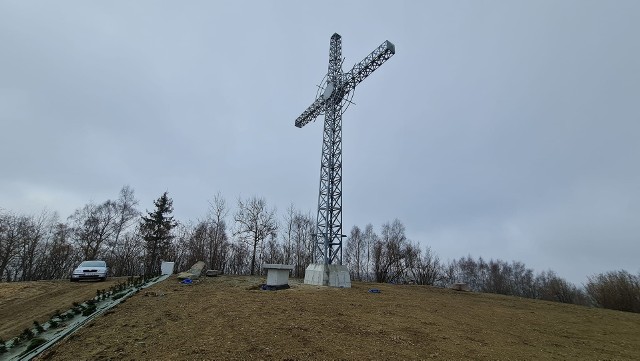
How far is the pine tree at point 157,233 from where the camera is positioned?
121 ft

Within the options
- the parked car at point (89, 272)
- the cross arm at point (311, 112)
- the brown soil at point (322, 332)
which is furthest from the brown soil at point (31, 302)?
the cross arm at point (311, 112)

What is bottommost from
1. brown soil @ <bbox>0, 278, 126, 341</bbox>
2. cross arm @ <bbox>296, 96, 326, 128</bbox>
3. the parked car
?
brown soil @ <bbox>0, 278, 126, 341</bbox>

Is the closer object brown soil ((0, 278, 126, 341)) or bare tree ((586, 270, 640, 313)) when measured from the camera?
brown soil ((0, 278, 126, 341))

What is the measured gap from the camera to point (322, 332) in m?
7.96

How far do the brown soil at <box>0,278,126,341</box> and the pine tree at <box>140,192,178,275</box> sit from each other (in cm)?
1844

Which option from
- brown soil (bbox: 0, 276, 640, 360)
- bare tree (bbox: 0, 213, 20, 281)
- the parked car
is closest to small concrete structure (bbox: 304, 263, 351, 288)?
brown soil (bbox: 0, 276, 640, 360)

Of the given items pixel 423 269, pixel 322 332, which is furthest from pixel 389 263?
pixel 322 332

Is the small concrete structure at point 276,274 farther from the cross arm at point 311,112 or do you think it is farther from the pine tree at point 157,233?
the pine tree at point 157,233

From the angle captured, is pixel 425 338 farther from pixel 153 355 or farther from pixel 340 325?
pixel 153 355

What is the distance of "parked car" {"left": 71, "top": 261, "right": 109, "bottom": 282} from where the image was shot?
1967cm

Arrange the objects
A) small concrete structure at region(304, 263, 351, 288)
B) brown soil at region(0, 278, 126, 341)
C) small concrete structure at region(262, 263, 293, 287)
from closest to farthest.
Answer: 1. brown soil at region(0, 278, 126, 341)
2. small concrete structure at region(262, 263, 293, 287)
3. small concrete structure at region(304, 263, 351, 288)

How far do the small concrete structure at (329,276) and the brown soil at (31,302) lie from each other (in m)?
10.9

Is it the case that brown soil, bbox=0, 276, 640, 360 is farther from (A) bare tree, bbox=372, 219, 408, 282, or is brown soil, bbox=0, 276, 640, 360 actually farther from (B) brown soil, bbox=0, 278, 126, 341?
(A) bare tree, bbox=372, 219, 408, 282

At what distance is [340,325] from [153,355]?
465cm
